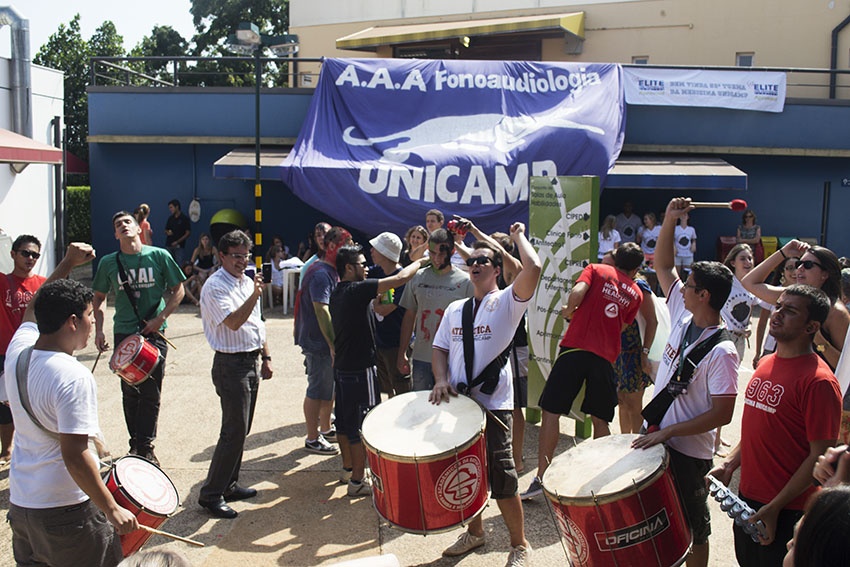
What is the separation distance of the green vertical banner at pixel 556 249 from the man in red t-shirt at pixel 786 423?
3267mm

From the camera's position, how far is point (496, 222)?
547 inches

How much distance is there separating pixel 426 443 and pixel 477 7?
19390 mm

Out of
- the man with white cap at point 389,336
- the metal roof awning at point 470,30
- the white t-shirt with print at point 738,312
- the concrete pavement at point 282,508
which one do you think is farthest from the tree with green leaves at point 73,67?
the white t-shirt with print at point 738,312

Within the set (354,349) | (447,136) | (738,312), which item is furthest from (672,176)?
(354,349)

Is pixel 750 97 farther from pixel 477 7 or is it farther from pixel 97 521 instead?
pixel 97 521

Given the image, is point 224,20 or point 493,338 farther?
point 224,20

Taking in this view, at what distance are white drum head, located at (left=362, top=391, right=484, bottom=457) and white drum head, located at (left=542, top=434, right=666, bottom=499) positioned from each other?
542 millimetres

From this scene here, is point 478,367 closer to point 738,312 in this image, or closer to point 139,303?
point 139,303

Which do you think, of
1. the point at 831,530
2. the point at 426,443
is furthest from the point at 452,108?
the point at 831,530

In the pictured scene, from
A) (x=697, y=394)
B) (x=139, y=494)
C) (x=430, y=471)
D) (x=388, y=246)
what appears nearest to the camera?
(x=139, y=494)

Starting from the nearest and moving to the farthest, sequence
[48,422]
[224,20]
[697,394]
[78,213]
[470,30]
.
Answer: [48,422]
[697,394]
[470,30]
[78,213]
[224,20]

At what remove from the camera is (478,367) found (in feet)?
16.0

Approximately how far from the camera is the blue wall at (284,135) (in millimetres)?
15805

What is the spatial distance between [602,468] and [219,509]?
2937 mm
